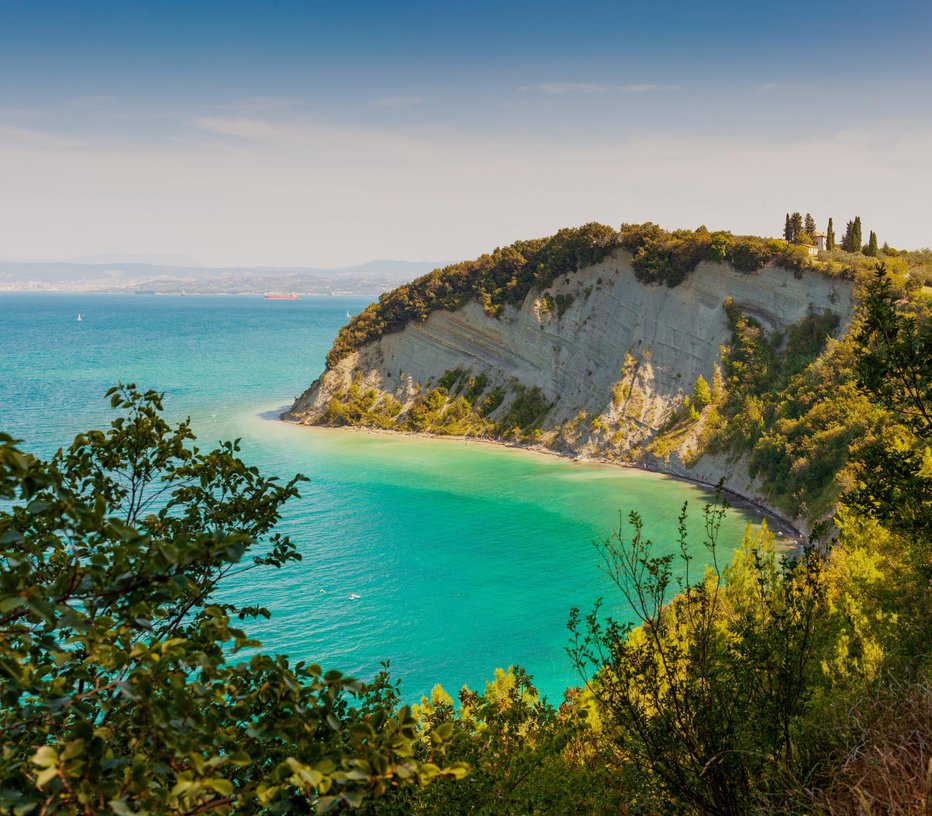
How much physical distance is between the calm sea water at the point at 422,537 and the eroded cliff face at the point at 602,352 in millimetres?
4462

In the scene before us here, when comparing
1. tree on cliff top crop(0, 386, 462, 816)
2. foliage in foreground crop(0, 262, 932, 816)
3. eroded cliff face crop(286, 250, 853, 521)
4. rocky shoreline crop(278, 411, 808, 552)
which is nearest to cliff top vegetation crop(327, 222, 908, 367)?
eroded cliff face crop(286, 250, 853, 521)

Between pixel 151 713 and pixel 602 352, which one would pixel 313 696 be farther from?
pixel 602 352

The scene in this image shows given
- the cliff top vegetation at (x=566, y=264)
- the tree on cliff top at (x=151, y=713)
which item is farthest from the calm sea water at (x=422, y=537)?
the tree on cliff top at (x=151, y=713)

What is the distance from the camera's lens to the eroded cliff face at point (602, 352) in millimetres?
64812

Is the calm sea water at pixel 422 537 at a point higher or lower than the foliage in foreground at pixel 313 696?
lower

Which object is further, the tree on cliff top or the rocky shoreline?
the rocky shoreline

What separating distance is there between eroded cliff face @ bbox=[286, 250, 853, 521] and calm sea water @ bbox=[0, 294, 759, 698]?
14.6ft

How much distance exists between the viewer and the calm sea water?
35094 millimetres

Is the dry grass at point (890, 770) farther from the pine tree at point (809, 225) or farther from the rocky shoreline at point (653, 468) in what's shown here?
the pine tree at point (809, 225)

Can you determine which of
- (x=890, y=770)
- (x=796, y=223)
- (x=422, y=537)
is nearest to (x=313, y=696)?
(x=890, y=770)

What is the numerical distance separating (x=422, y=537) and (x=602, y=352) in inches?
1324

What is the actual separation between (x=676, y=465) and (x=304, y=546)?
34.7 metres

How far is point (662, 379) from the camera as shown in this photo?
69688mm

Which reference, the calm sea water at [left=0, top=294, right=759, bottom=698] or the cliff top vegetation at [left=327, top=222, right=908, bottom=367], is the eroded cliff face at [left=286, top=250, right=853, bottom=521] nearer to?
the cliff top vegetation at [left=327, top=222, right=908, bottom=367]
